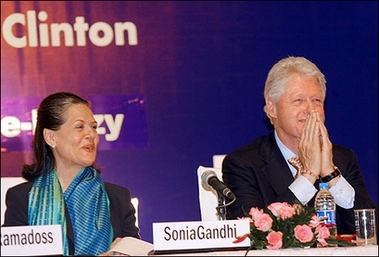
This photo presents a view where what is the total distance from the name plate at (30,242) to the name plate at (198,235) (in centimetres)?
32

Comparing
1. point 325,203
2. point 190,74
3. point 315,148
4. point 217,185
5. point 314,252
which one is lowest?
point 314,252

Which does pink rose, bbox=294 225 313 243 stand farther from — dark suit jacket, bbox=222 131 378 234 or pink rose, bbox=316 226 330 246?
dark suit jacket, bbox=222 131 378 234

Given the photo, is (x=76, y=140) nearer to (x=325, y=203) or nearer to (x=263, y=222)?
(x=325, y=203)

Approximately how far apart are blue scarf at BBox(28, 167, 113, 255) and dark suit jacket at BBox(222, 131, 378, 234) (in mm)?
596

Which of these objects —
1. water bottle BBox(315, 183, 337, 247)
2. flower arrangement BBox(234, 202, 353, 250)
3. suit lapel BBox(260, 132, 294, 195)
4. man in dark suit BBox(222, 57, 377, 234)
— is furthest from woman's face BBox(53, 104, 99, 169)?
flower arrangement BBox(234, 202, 353, 250)

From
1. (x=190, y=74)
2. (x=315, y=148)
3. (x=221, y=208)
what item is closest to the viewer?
(x=221, y=208)

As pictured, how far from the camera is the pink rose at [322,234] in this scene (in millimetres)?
2861

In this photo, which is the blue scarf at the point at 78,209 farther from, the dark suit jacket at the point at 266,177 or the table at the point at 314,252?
the table at the point at 314,252

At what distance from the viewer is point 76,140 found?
4.09 m

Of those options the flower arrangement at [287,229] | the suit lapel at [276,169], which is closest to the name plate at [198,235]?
the flower arrangement at [287,229]

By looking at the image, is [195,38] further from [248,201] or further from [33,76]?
[248,201]

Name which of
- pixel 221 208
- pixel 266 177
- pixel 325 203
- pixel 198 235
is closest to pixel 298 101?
pixel 266 177

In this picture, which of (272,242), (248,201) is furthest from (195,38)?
(272,242)

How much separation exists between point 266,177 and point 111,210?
2.51 ft
